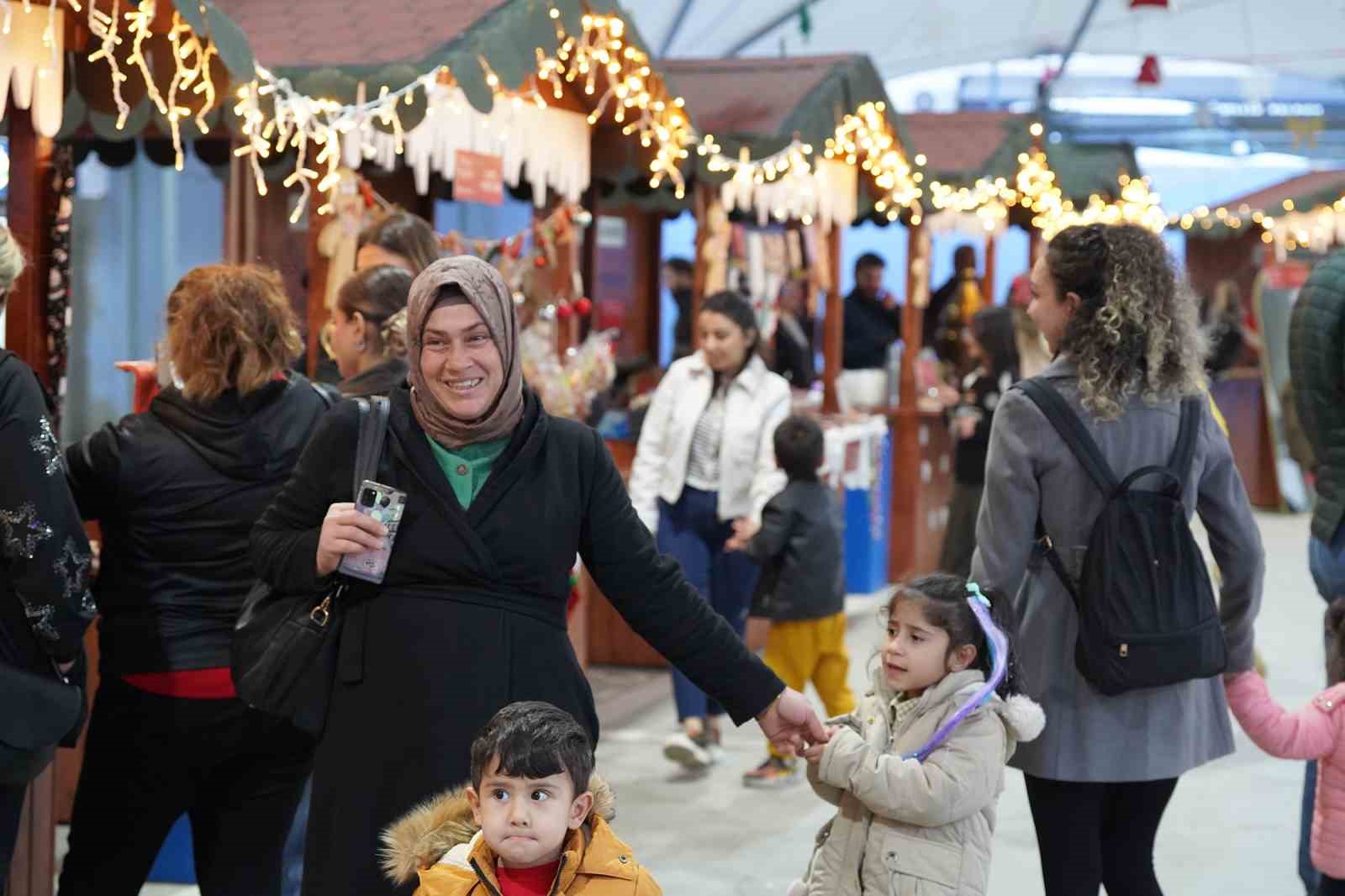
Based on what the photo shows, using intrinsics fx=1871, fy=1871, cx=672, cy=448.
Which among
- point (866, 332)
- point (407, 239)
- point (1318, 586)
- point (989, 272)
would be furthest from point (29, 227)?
point (989, 272)

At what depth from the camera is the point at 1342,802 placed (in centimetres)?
385

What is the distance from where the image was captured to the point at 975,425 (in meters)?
8.19

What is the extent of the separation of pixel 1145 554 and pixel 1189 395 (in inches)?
13.3

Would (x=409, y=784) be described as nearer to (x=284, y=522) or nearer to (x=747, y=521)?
(x=284, y=522)

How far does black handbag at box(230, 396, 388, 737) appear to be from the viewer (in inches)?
111

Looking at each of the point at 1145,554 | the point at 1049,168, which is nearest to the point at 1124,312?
the point at 1145,554

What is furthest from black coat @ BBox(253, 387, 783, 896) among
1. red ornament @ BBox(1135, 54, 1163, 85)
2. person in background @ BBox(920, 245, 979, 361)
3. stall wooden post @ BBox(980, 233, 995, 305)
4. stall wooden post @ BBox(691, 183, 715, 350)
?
red ornament @ BBox(1135, 54, 1163, 85)

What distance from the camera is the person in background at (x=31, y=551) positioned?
9.80 ft

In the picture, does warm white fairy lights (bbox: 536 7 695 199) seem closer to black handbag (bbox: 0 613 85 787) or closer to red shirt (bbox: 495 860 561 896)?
black handbag (bbox: 0 613 85 787)

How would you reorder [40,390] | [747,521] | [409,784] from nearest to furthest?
[409,784]
[40,390]
[747,521]

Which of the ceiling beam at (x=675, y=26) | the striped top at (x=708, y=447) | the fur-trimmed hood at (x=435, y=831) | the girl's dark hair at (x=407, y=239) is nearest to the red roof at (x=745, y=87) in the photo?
the striped top at (x=708, y=447)

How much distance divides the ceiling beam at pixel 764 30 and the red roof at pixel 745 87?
42.8ft

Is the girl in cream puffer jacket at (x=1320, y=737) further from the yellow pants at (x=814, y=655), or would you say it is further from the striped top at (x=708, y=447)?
the striped top at (x=708, y=447)

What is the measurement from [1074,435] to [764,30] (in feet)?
63.3
